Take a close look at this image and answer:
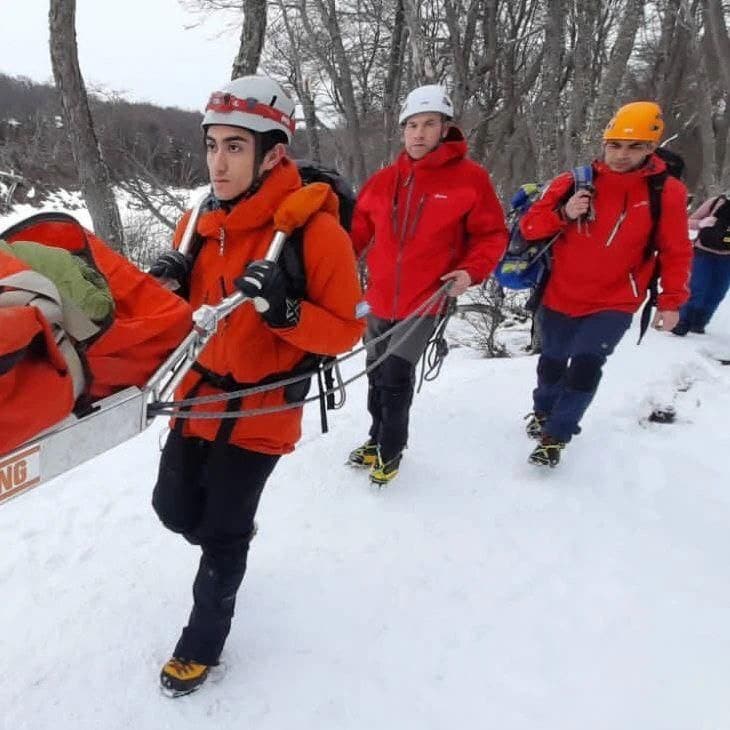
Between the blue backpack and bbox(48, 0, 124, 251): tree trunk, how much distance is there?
405 centimetres

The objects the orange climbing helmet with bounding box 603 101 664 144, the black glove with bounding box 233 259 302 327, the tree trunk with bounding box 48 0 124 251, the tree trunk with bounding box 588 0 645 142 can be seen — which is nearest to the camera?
the black glove with bounding box 233 259 302 327

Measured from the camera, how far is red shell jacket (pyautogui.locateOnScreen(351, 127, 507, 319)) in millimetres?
3098

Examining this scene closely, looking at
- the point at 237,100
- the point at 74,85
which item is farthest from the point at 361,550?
the point at 74,85

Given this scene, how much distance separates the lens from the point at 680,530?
304 cm

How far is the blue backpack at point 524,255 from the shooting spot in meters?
3.47

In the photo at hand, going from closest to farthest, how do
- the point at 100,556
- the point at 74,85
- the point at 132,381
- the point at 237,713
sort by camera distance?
the point at 132,381, the point at 237,713, the point at 100,556, the point at 74,85

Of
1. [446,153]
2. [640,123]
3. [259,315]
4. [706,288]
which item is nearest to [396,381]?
[446,153]

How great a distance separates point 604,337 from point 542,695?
198 cm

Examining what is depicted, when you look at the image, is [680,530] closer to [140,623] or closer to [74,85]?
[140,623]

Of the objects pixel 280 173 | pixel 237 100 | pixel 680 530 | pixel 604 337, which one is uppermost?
pixel 237 100

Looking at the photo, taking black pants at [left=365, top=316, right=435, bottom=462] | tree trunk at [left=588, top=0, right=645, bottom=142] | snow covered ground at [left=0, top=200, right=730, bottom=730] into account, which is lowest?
snow covered ground at [left=0, top=200, right=730, bottom=730]

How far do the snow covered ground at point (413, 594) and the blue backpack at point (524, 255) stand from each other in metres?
1.08

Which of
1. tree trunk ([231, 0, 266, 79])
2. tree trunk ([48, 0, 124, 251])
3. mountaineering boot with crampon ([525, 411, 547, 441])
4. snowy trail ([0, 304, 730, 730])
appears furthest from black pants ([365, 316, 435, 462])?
tree trunk ([231, 0, 266, 79])

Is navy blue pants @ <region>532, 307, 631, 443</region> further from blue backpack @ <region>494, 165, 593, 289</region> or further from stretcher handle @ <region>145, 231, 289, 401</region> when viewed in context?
stretcher handle @ <region>145, 231, 289, 401</region>
